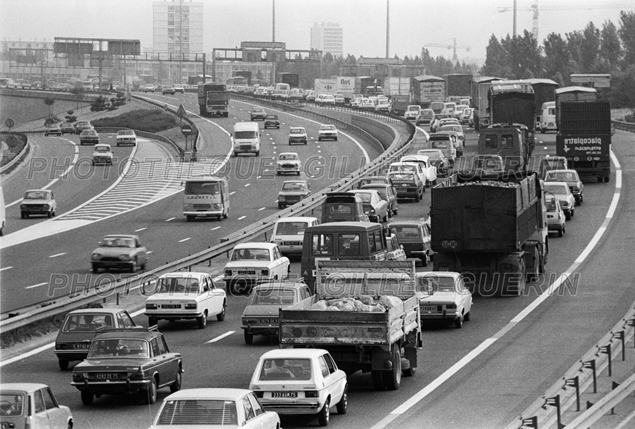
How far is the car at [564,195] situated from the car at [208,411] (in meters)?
38.4

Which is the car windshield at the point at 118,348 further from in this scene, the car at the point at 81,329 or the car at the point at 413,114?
the car at the point at 413,114

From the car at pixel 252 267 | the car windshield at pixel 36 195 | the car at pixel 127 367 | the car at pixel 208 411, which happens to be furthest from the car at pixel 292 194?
the car at pixel 208 411

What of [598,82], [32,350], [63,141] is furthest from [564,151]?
[598,82]

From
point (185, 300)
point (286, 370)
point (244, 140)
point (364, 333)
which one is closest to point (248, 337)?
point (185, 300)

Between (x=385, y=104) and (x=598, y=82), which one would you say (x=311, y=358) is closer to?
(x=598, y=82)

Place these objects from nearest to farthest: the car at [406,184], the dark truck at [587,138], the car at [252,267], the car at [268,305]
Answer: the car at [268,305] < the car at [252,267] < the car at [406,184] < the dark truck at [587,138]

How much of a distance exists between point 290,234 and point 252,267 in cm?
727

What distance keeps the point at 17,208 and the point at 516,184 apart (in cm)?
3538

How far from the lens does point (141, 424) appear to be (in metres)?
20.7

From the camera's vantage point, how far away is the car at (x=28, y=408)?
17.1m

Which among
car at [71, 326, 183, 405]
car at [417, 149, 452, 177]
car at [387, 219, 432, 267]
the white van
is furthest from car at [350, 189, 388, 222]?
the white van

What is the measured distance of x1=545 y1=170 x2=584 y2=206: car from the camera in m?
59.3

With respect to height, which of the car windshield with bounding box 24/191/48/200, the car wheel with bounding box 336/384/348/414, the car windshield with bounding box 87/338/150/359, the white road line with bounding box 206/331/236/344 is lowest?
the car windshield with bounding box 24/191/48/200

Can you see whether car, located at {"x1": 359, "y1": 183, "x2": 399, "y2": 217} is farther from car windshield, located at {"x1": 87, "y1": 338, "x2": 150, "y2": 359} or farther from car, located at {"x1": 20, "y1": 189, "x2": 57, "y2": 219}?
car windshield, located at {"x1": 87, "y1": 338, "x2": 150, "y2": 359}
